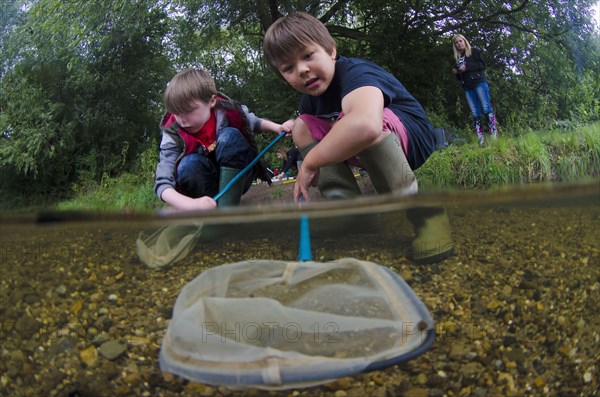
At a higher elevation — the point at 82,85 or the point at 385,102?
the point at 82,85

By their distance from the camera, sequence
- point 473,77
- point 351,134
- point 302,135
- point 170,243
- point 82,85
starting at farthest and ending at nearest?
point 473,77
point 82,85
point 302,135
point 351,134
point 170,243

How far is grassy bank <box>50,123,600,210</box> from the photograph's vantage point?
704 millimetres

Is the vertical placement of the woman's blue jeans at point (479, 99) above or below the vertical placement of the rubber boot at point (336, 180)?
above

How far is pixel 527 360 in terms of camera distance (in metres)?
0.55

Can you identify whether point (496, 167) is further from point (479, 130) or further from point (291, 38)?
point (291, 38)

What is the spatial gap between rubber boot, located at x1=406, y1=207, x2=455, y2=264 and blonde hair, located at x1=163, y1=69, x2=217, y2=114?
2.31 ft

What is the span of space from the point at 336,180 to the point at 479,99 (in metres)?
0.53

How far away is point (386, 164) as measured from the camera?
0.81 meters

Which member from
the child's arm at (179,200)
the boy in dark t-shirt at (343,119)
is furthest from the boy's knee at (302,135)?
the child's arm at (179,200)

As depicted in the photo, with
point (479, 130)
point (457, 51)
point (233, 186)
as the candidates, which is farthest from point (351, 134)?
point (457, 51)

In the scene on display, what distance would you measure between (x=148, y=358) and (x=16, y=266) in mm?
202

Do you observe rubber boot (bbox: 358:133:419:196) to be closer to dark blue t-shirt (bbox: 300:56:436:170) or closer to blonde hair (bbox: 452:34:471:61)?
dark blue t-shirt (bbox: 300:56:436:170)

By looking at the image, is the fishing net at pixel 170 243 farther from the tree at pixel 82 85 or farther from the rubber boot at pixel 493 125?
the rubber boot at pixel 493 125

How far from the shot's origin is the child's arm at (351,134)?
0.76m
